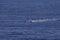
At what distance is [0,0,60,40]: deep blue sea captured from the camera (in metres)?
3.32

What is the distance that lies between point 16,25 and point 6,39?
1.04 feet

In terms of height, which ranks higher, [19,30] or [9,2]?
[9,2]

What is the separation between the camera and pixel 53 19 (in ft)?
10.8

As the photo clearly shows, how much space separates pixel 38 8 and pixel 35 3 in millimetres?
103

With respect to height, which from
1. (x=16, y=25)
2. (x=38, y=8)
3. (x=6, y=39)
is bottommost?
(x=6, y=39)

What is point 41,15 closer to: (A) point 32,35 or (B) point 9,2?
(A) point 32,35

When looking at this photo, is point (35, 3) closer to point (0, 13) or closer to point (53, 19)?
point (53, 19)

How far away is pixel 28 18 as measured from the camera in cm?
333

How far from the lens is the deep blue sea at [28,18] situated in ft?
10.9

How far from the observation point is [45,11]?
10.9 feet

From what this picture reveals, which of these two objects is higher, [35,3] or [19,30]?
[35,3]

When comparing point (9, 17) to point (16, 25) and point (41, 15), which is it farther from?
point (41, 15)

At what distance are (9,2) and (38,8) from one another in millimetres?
525

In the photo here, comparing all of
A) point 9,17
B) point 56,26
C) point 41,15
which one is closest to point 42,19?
point 41,15
